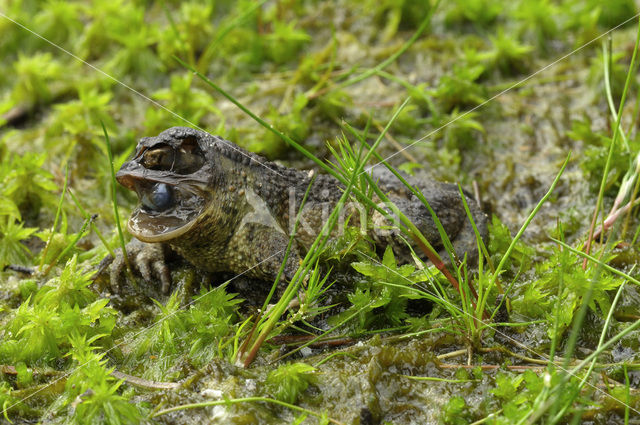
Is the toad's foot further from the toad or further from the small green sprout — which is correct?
the small green sprout

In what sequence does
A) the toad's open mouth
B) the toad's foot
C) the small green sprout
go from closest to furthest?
the small green sprout < the toad's open mouth < the toad's foot

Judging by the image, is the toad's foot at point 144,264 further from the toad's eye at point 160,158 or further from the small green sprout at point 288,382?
the small green sprout at point 288,382

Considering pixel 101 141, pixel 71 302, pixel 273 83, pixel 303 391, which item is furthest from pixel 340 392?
pixel 273 83

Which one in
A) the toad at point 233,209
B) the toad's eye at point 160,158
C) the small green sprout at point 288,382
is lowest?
the small green sprout at point 288,382

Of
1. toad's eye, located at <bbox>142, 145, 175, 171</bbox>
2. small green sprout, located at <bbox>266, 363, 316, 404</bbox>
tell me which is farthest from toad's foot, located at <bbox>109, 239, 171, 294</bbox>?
small green sprout, located at <bbox>266, 363, 316, 404</bbox>

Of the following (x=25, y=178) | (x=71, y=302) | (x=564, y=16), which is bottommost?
(x=71, y=302)

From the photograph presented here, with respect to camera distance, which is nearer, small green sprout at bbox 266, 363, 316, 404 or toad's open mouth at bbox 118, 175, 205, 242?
small green sprout at bbox 266, 363, 316, 404

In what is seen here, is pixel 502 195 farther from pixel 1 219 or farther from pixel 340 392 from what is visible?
pixel 1 219

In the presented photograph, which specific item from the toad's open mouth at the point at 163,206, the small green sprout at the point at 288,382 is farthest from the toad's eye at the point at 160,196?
the small green sprout at the point at 288,382
